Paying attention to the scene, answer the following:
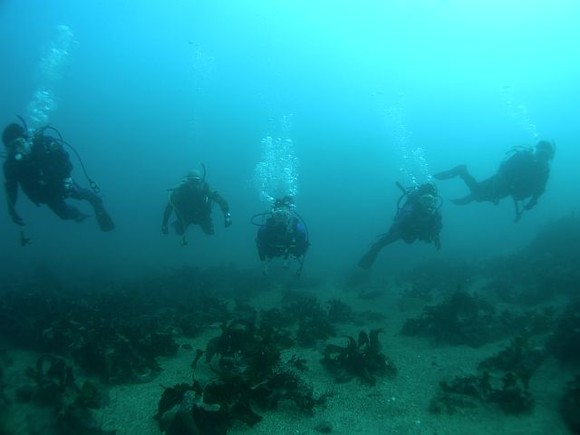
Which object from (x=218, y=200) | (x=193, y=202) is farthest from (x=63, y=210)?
(x=218, y=200)

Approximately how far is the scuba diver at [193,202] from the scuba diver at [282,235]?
172 centimetres

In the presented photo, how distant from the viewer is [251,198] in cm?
8838

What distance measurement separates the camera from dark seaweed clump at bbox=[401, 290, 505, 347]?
26.7 ft

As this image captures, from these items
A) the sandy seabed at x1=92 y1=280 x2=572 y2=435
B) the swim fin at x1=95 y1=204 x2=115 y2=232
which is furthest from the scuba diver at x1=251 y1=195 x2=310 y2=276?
the swim fin at x1=95 y1=204 x2=115 y2=232

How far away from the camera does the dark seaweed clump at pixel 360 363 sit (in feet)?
21.5

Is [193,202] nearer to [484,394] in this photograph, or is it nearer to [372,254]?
[372,254]

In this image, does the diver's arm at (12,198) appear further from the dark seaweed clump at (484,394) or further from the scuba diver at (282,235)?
the dark seaweed clump at (484,394)

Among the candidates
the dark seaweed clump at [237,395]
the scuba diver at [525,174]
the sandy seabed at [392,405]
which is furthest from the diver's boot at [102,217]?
the scuba diver at [525,174]

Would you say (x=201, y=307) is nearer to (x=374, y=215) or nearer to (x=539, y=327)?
(x=539, y=327)

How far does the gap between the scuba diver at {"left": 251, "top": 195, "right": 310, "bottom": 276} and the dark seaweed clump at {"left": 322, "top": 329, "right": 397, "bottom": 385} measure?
3.48 meters

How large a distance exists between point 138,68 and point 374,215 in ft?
380

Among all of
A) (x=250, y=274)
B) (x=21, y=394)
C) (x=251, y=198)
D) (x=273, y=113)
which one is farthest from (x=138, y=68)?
(x=21, y=394)

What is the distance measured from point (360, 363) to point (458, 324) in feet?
9.54

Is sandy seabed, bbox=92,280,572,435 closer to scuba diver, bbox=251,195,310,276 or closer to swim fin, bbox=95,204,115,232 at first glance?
scuba diver, bbox=251,195,310,276
